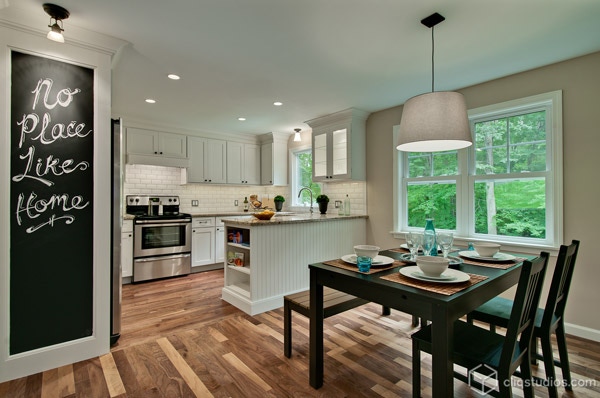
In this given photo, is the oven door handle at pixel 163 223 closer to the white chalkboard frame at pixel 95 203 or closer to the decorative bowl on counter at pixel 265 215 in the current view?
the decorative bowl on counter at pixel 265 215

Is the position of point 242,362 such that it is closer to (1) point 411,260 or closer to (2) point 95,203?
(1) point 411,260

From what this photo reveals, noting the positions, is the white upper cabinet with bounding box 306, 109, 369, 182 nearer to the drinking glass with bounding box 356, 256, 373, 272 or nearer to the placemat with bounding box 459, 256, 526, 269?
the placemat with bounding box 459, 256, 526, 269

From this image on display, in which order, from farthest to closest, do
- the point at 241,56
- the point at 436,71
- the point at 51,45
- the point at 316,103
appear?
the point at 316,103 → the point at 436,71 → the point at 241,56 → the point at 51,45

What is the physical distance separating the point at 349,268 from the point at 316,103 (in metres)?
2.60

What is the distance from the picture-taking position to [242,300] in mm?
3258

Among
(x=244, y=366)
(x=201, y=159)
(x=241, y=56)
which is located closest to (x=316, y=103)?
(x=241, y=56)

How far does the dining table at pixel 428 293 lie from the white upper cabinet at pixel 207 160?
3.83 m

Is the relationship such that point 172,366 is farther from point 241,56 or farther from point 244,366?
point 241,56

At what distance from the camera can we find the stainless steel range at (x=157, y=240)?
4328 mm

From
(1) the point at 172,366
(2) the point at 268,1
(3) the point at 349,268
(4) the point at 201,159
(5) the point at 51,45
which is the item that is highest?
(2) the point at 268,1

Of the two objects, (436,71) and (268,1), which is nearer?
(268,1)

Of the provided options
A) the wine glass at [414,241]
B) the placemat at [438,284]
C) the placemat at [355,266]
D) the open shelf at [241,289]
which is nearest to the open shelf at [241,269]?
the open shelf at [241,289]
